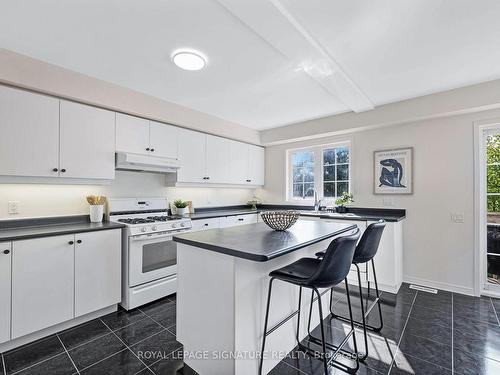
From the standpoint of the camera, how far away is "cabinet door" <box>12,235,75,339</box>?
1.96 metres

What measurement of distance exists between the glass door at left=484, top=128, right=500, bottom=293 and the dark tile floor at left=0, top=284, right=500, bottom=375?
0.43 m

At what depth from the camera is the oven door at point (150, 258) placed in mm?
2607

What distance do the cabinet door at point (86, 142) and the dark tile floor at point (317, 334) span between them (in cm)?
150

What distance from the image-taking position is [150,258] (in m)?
2.77

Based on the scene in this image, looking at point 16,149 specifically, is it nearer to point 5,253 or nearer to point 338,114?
point 5,253

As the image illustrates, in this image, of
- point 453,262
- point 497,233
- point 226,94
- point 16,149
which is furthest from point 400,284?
point 16,149

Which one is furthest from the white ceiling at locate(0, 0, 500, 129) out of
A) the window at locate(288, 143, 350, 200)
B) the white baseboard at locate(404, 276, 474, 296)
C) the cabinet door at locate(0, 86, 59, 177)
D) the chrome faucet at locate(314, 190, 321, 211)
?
the white baseboard at locate(404, 276, 474, 296)

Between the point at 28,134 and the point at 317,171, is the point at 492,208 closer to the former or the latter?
the point at 317,171

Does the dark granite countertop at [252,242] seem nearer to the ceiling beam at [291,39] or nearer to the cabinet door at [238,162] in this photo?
the ceiling beam at [291,39]

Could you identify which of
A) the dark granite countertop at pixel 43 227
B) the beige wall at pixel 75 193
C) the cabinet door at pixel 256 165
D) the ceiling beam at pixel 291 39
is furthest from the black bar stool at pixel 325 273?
the cabinet door at pixel 256 165

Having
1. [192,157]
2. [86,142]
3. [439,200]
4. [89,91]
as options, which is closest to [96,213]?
[86,142]

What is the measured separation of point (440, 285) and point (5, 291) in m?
4.44

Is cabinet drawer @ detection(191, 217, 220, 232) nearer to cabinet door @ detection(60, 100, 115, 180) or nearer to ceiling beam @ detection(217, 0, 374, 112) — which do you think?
cabinet door @ detection(60, 100, 115, 180)

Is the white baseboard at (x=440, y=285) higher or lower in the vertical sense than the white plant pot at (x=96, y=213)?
lower
